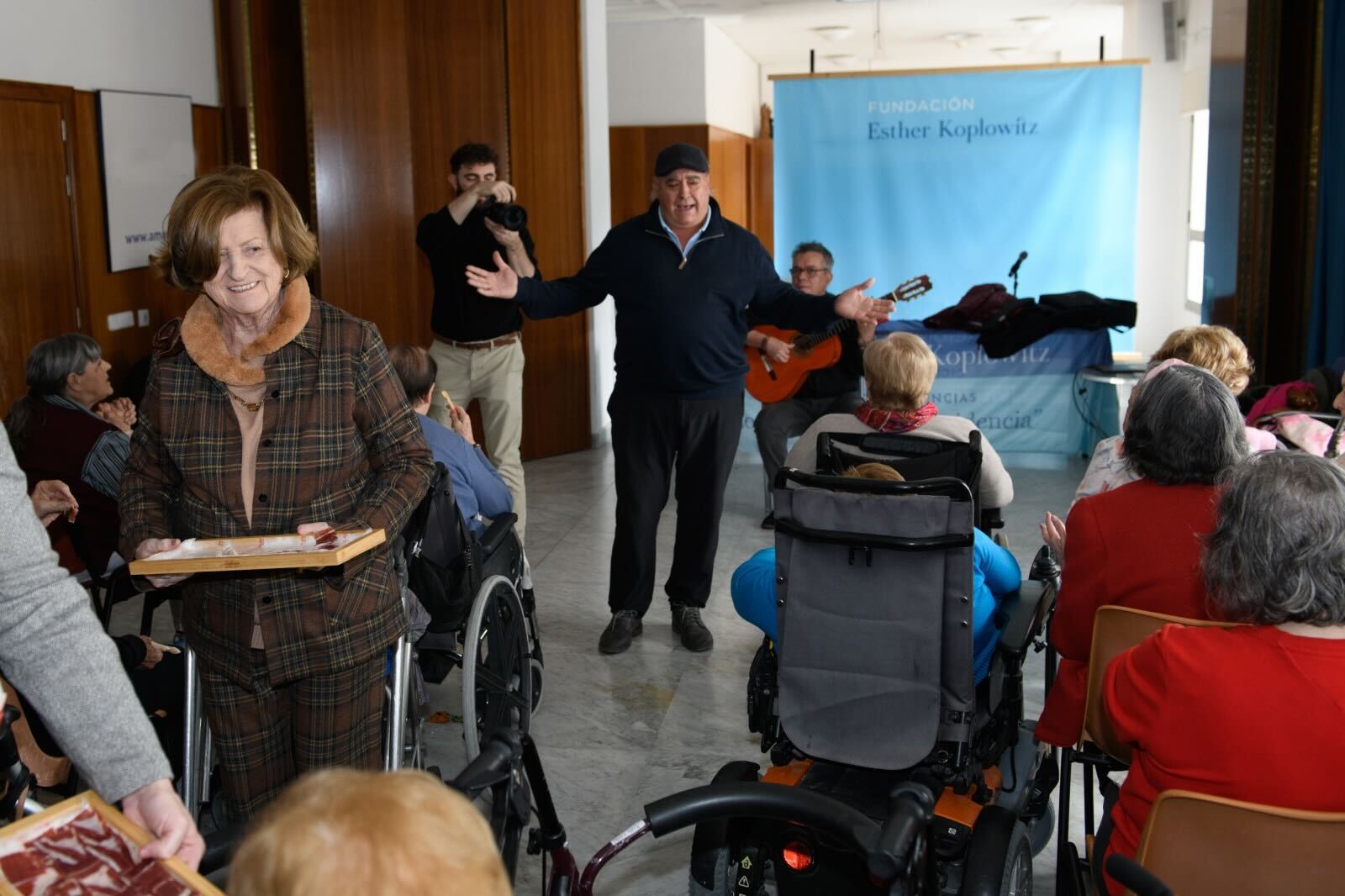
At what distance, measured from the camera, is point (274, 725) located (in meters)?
2.26

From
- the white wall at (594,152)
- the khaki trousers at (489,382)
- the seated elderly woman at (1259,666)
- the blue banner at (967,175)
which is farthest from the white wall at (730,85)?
the seated elderly woman at (1259,666)

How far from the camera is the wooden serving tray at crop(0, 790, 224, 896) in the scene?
1.09m

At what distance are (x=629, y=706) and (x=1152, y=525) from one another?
194 centimetres

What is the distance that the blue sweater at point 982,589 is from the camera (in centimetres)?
261

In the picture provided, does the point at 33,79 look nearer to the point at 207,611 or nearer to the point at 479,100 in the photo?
the point at 479,100

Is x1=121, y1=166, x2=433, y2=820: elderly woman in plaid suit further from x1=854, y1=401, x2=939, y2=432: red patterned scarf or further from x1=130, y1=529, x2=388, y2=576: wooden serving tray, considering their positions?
x1=854, y1=401, x2=939, y2=432: red patterned scarf

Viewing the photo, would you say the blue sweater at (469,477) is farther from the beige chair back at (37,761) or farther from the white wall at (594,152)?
the white wall at (594,152)

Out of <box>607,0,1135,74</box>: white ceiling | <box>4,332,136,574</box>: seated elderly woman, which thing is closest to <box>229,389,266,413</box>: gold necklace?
<box>4,332,136,574</box>: seated elderly woman

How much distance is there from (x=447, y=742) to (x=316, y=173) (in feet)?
12.2

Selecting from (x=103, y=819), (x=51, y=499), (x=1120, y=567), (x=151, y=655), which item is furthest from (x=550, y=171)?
(x=103, y=819)

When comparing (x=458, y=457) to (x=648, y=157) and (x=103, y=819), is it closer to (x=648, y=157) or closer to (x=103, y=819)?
(x=103, y=819)

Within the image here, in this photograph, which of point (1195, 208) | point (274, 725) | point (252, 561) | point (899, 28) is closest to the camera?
point (252, 561)

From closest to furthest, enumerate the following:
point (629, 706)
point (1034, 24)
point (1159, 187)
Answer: point (629, 706), point (1159, 187), point (1034, 24)

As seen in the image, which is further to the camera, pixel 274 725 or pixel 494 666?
pixel 494 666
